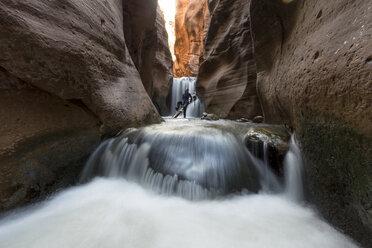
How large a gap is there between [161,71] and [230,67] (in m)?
7.02

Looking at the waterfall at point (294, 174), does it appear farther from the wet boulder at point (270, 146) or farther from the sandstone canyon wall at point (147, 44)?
the sandstone canyon wall at point (147, 44)

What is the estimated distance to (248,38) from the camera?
6.11 metres

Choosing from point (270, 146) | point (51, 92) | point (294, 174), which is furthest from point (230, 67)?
point (51, 92)

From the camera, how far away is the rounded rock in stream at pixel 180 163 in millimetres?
1798

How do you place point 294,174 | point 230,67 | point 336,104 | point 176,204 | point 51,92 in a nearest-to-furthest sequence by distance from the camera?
point 336,104 → point 176,204 → point 294,174 → point 51,92 → point 230,67

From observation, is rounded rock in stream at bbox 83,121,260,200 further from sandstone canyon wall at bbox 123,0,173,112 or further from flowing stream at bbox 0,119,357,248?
sandstone canyon wall at bbox 123,0,173,112

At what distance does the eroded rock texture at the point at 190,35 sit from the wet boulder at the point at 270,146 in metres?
18.1

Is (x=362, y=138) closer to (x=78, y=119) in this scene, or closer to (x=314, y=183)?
(x=314, y=183)

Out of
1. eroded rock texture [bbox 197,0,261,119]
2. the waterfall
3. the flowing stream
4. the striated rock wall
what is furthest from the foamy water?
the striated rock wall

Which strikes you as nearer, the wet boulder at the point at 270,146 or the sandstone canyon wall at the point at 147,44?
the wet boulder at the point at 270,146

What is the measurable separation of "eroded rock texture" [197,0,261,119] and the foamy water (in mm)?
4671

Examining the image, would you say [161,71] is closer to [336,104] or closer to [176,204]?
[176,204]

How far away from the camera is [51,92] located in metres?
1.88

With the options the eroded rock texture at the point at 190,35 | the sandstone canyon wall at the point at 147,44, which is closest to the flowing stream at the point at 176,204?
the sandstone canyon wall at the point at 147,44
